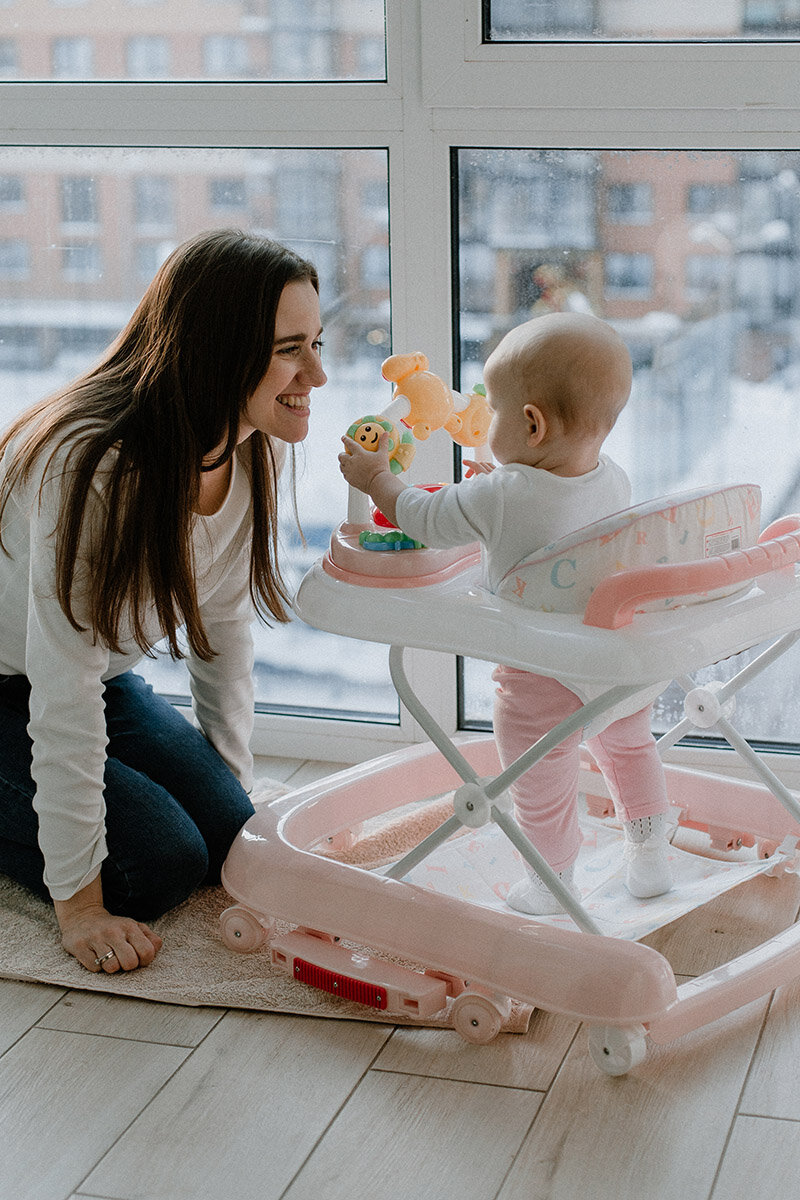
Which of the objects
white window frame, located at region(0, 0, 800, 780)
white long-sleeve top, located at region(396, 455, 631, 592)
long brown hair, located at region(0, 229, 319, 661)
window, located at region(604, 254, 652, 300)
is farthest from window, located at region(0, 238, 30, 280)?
white long-sleeve top, located at region(396, 455, 631, 592)

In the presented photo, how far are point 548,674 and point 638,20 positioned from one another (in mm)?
1009

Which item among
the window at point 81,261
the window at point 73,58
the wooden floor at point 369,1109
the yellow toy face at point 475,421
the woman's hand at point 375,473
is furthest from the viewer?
the window at point 81,261

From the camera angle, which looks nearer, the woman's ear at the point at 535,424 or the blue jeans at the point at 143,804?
the woman's ear at the point at 535,424

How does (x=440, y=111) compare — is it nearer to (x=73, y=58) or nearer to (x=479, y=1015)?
(x=73, y=58)

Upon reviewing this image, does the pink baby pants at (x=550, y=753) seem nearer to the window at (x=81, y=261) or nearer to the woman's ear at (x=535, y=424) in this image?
the woman's ear at (x=535, y=424)

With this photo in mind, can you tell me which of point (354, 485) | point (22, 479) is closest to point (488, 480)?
point (354, 485)

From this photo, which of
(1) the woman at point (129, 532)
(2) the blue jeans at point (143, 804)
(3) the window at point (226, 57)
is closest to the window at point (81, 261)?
(3) the window at point (226, 57)

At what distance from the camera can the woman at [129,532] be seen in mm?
1468

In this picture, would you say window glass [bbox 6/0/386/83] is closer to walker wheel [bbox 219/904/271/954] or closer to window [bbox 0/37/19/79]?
window [bbox 0/37/19/79]

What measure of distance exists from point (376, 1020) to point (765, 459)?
0.99 metres

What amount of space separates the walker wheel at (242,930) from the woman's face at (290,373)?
0.56 m

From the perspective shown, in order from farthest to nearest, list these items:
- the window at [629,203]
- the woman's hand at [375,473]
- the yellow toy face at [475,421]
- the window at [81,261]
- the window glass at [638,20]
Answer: the window at [81,261] < the window at [629,203] < the window glass at [638,20] < the yellow toy face at [475,421] < the woman's hand at [375,473]

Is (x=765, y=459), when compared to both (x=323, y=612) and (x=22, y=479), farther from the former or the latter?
(x=22, y=479)

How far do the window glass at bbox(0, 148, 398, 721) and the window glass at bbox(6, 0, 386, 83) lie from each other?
0.11 m
